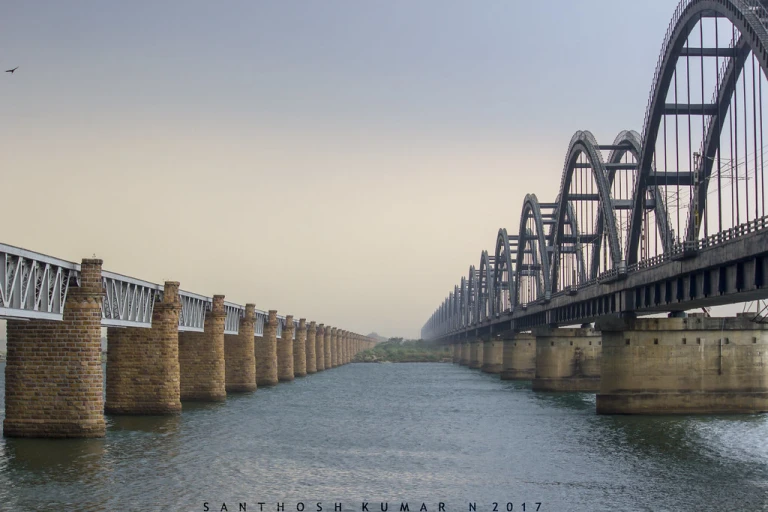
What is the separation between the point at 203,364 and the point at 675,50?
42015mm

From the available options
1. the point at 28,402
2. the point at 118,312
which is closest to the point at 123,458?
the point at 28,402

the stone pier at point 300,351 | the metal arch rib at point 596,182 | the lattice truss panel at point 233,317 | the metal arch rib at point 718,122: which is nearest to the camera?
the metal arch rib at point 718,122

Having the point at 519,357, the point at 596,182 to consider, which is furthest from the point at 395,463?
the point at 519,357

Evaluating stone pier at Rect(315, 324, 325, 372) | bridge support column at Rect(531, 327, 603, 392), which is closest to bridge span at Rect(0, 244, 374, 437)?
bridge support column at Rect(531, 327, 603, 392)

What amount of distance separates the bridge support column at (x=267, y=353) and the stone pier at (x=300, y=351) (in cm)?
2621

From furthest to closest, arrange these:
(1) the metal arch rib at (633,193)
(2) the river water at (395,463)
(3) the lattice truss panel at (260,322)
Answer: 1. (3) the lattice truss panel at (260,322)
2. (1) the metal arch rib at (633,193)
3. (2) the river water at (395,463)

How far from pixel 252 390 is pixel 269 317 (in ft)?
60.9

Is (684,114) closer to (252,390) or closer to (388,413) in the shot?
(388,413)

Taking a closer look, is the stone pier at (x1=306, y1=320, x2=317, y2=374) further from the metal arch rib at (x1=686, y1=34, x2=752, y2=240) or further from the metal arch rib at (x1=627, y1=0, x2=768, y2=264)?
the metal arch rib at (x1=686, y1=34, x2=752, y2=240)

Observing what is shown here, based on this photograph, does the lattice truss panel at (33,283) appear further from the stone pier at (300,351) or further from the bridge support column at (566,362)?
the stone pier at (300,351)

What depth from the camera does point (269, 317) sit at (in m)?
110

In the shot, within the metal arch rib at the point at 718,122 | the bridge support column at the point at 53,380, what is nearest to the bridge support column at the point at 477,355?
the metal arch rib at the point at 718,122

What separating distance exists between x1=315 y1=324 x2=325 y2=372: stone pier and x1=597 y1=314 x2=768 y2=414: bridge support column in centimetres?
10502

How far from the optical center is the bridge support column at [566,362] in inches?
3829
